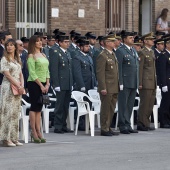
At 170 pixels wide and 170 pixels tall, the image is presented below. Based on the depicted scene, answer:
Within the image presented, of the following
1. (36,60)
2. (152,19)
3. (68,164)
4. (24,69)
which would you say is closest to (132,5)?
(152,19)

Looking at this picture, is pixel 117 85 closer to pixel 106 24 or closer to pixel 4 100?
pixel 4 100

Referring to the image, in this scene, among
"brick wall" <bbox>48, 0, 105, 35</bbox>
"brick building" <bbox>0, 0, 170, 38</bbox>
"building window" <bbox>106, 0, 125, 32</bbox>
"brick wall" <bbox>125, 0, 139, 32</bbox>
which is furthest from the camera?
"brick wall" <bbox>125, 0, 139, 32</bbox>

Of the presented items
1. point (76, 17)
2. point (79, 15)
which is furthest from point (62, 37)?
point (79, 15)

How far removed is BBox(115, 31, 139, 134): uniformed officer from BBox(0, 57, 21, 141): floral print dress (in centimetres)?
313

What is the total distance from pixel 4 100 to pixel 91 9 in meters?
11.6

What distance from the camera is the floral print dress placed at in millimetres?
15961

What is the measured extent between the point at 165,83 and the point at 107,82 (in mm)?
2464

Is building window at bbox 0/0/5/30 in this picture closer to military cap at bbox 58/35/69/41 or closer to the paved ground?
military cap at bbox 58/35/69/41

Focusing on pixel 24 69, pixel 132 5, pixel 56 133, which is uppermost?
pixel 132 5

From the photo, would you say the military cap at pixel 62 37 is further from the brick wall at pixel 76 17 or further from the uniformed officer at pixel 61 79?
the brick wall at pixel 76 17

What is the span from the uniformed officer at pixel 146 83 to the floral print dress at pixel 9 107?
12.9 ft

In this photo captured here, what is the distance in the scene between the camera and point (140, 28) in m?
30.3

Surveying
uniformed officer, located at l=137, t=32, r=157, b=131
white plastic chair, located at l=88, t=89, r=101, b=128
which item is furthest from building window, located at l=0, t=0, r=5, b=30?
uniformed officer, located at l=137, t=32, r=157, b=131

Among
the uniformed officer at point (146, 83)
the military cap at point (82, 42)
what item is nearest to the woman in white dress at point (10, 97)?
the military cap at point (82, 42)
